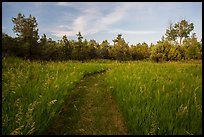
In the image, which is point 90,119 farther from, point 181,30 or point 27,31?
point 181,30

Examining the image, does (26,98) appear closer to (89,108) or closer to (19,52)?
(89,108)

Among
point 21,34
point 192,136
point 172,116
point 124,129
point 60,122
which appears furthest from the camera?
point 21,34

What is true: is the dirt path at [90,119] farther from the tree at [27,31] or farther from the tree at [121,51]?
the tree at [121,51]

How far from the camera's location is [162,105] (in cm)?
372

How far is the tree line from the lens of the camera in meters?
23.8

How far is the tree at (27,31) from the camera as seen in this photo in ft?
78.3

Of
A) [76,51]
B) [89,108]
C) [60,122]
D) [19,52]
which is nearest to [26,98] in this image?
[60,122]

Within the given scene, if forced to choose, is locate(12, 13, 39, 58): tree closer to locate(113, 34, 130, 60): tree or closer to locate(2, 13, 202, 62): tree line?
locate(2, 13, 202, 62): tree line

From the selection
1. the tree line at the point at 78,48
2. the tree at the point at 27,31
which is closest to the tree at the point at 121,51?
the tree line at the point at 78,48

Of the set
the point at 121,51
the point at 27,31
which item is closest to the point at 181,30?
the point at 121,51

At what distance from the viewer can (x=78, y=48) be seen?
42.7 metres

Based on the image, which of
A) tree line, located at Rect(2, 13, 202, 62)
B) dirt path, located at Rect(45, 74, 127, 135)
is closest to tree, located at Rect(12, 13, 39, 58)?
tree line, located at Rect(2, 13, 202, 62)

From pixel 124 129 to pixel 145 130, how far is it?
82 cm

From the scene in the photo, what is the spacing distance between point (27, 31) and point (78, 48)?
18742 millimetres
